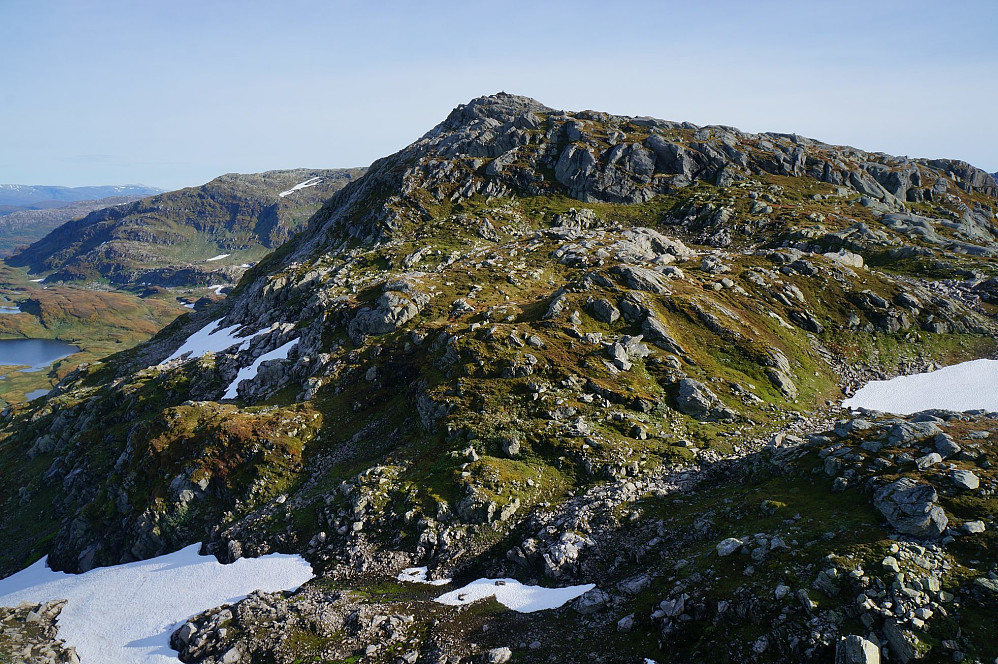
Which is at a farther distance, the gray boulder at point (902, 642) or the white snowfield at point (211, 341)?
the white snowfield at point (211, 341)

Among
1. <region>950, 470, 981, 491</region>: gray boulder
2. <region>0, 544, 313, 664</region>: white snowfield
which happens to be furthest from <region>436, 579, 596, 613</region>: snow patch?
<region>950, 470, 981, 491</region>: gray boulder

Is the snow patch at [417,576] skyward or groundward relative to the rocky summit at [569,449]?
groundward

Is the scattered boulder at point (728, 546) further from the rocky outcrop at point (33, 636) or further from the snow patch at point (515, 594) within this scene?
the rocky outcrop at point (33, 636)

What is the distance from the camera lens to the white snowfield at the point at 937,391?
4419 cm

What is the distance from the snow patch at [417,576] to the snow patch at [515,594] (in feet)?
4.44

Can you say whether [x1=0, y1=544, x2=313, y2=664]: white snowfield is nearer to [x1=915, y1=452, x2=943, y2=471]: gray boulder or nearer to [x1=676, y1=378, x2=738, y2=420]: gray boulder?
[x1=676, y1=378, x2=738, y2=420]: gray boulder

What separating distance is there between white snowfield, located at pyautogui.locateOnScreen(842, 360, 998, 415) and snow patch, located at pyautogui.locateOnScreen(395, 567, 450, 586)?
39.8 meters

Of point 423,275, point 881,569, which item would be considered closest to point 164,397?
point 423,275

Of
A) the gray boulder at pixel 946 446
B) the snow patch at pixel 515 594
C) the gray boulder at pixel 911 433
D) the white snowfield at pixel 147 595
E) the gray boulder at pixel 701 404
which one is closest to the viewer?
the gray boulder at pixel 946 446

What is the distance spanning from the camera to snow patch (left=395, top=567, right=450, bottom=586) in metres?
30.7

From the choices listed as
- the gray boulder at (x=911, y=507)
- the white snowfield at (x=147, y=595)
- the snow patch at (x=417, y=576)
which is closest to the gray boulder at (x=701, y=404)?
the gray boulder at (x=911, y=507)

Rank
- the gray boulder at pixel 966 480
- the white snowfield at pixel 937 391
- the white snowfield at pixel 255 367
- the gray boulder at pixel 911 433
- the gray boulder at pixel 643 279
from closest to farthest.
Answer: the gray boulder at pixel 966 480, the gray boulder at pixel 911 433, the white snowfield at pixel 937 391, the gray boulder at pixel 643 279, the white snowfield at pixel 255 367

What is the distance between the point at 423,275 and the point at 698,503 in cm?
4978

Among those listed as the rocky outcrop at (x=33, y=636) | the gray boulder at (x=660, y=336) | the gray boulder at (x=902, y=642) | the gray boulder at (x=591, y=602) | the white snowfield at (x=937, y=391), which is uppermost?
the gray boulder at (x=660, y=336)
